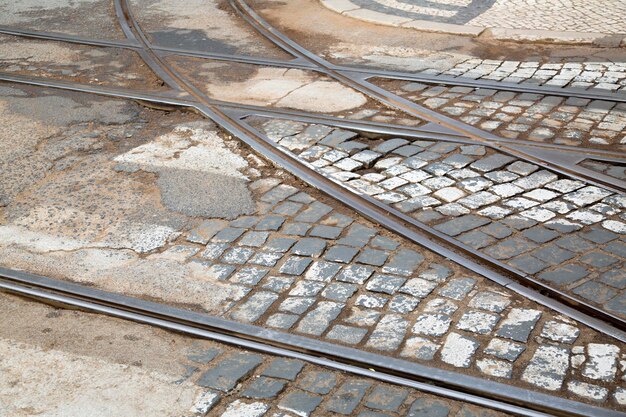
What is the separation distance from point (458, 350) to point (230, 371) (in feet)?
3.85

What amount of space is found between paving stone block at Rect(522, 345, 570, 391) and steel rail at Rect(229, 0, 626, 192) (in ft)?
6.77

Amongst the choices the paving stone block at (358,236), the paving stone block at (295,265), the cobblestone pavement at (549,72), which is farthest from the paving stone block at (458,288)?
the cobblestone pavement at (549,72)

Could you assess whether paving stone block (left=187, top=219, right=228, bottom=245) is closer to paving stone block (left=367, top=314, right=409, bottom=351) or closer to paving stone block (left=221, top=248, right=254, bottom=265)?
paving stone block (left=221, top=248, right=254, bottom=265)

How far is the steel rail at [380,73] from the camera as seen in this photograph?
759cm

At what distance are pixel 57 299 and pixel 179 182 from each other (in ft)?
5.55

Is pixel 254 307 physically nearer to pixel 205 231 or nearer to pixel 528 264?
pixel 205 231

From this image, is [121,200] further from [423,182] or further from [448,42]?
[448,42]

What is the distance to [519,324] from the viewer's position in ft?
14.5

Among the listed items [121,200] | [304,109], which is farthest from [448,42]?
[121,200]

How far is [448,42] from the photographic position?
→ 30.7 ft

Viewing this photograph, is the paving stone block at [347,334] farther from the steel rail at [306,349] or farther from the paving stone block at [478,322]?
the paving stone block at [478,322]

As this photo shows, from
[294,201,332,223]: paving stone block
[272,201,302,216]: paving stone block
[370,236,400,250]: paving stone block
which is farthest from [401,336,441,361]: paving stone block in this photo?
[272,201,302,216]: paving stone block

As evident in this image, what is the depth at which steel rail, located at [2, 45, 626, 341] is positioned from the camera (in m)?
4.49

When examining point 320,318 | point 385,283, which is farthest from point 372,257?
point 320,318
